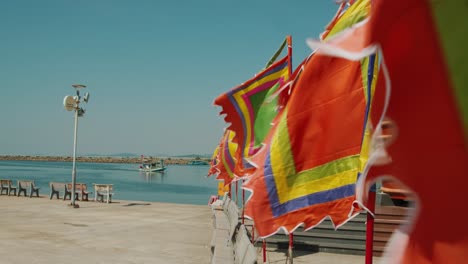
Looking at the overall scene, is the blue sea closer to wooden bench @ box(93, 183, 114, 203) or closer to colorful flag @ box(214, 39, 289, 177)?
wooden bench @ box(93, 183, 114, 203)

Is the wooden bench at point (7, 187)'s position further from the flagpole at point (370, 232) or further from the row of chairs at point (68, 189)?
the flagpole at point (370, 232)

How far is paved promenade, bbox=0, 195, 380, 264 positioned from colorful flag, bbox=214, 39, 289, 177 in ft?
10.5

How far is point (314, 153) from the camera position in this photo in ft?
14.0

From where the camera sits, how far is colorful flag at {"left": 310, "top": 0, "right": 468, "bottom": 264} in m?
2.08

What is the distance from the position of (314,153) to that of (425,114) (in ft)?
6.87

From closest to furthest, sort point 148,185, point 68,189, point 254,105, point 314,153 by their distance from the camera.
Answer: point 314,153
point 254,105
point 68,189
point 148,185

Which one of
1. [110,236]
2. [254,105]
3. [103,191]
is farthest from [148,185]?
[254,105]

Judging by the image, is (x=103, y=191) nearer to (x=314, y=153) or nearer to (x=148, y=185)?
(x=314, y=153)

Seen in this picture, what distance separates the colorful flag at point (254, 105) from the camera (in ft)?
28.6

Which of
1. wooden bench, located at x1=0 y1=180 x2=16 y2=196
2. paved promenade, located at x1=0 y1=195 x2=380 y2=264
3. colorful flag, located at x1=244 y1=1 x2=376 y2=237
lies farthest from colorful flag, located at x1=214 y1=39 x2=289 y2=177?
wooden bench, located at x1=0 y1=180 x2=16 y2=196

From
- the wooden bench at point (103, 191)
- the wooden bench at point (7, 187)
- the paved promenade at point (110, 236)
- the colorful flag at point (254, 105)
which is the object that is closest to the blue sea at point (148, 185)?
the wooden bench at point (7, 187)

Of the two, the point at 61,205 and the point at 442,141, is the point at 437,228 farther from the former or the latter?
the point at 61,205

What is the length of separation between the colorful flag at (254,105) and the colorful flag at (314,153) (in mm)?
4327

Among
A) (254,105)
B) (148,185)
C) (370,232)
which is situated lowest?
(148,185)
